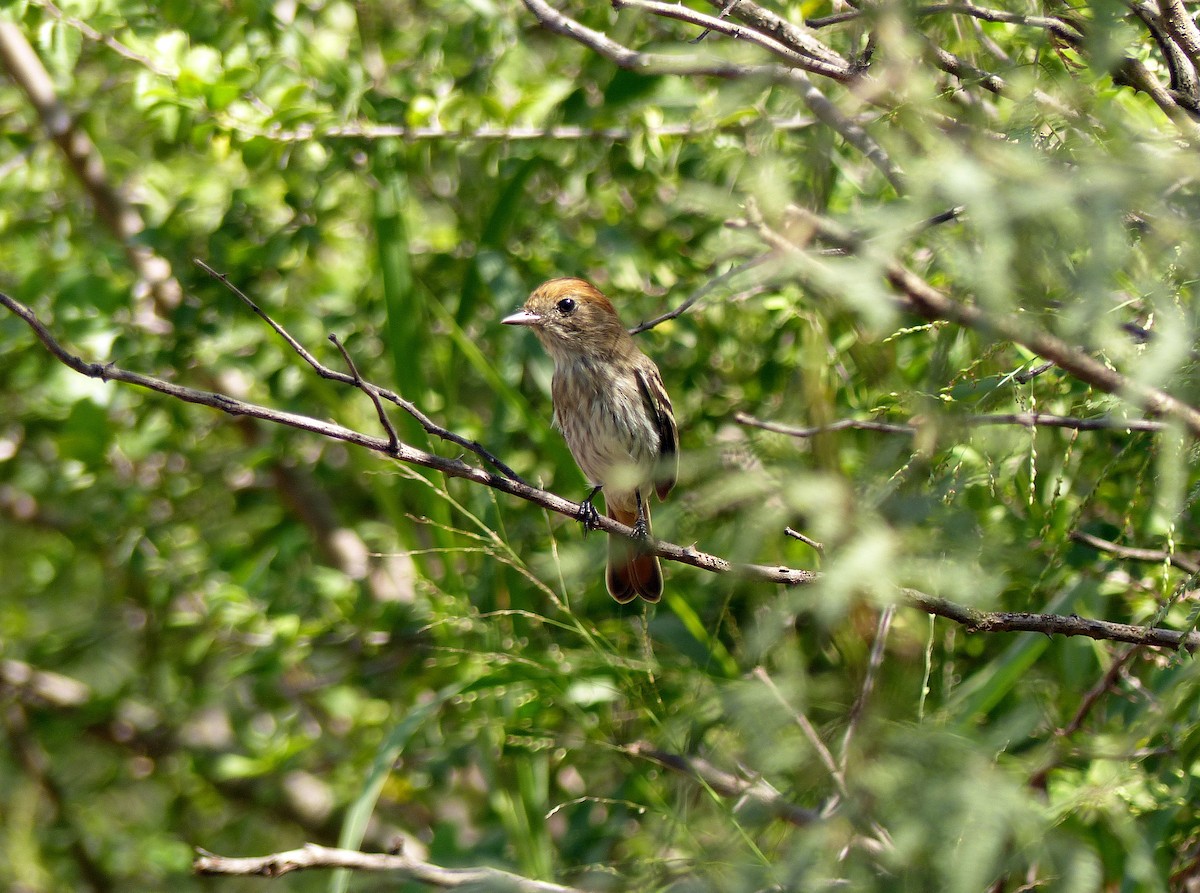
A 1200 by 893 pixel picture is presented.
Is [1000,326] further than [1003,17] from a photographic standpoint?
No

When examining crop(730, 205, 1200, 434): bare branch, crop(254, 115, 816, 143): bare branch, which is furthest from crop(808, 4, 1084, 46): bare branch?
crop(254, 115, 816, 143): bare branch

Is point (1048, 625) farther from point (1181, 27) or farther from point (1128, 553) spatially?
point (1181, 27)

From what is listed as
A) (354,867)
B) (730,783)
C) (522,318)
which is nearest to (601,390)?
(522,318)

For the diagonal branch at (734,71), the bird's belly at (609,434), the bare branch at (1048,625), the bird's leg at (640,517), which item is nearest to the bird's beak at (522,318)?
the bird's belly at (609,434)

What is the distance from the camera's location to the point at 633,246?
366 centimetres

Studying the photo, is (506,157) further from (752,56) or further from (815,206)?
(815,206)

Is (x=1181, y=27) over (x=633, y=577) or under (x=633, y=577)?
over

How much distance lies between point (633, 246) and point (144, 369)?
155cm

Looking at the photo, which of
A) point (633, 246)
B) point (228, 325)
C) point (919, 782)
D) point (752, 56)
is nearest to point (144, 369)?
point (228, 325)

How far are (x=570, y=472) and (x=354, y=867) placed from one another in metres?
1.56

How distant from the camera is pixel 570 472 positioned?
3580 mm

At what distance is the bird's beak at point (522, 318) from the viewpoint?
3.60 metres

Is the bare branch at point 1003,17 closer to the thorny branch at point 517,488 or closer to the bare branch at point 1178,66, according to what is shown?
the bare branch at point 1178,66

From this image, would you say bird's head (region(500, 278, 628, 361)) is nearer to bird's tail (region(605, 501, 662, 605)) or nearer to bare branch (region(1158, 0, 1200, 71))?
bird's tail (region(605, 501, 662, 605))
